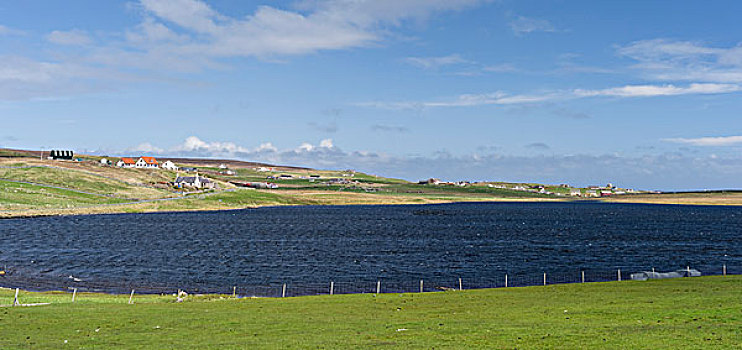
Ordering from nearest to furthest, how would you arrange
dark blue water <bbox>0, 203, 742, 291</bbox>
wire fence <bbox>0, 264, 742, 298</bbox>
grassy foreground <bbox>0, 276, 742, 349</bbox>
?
grassy foreground <bbox>0, 276, 742, 349</bbox> < wire fence <bbox>0, 264, 742, 298</bbox> < dark blue water <bbox>0, 203, 742, 291</bbox>

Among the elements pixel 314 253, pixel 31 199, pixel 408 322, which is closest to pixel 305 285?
pixel 314 253

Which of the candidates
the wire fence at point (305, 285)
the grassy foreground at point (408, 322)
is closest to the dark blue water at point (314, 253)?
the wire fence at point (305, 285)

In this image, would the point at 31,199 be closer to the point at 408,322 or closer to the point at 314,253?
the point at 314,253

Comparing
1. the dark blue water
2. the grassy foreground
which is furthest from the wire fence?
the grassy foreground

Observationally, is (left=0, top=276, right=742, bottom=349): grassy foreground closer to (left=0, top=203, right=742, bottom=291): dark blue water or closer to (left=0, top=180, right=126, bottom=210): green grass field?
(left=0, top=203, right=742, bottom=291): dark blue water

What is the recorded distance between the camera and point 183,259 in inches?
3536

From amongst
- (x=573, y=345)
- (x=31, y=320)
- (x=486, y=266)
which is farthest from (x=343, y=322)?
(x=486, y=266)

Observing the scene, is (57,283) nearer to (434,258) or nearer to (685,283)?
(434,258)

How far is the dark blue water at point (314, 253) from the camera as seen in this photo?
7362 centimetres

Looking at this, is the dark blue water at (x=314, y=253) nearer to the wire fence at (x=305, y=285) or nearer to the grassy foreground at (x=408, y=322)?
the wire fence at (x=305, y=285)

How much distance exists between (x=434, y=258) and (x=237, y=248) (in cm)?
3714

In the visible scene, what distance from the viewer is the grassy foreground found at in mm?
25453

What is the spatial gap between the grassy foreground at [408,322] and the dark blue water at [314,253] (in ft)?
90.9

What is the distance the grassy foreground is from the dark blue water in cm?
2771
